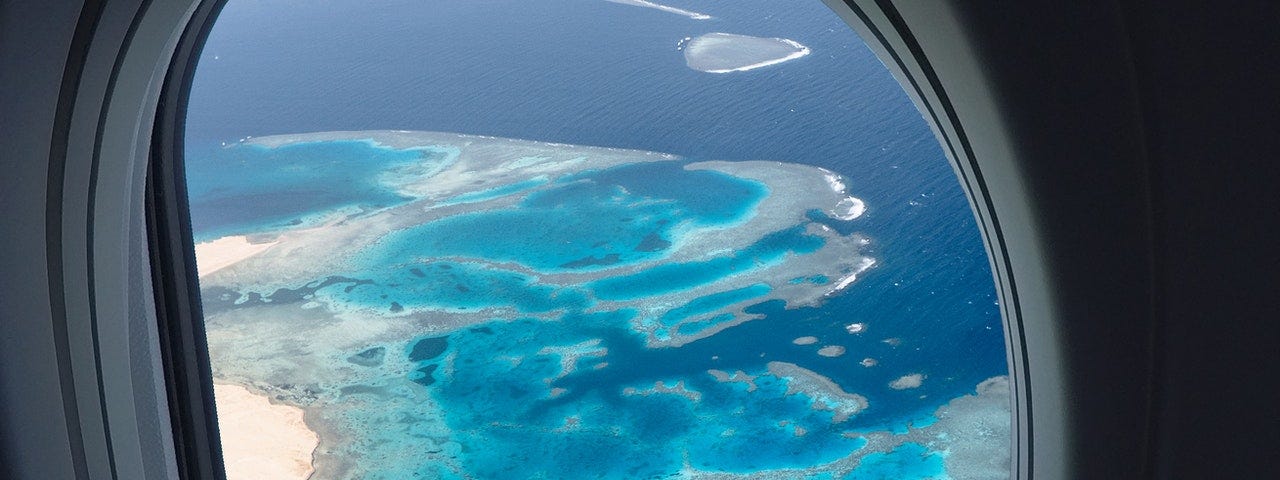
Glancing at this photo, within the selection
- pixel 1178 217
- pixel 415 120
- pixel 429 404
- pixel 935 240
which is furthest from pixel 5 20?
pixel 415 120

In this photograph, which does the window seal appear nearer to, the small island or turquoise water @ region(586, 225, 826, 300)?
turquoise water @ region(586, 225, 826, 300)

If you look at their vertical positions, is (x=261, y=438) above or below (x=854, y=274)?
below

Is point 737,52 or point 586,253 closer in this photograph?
point 586,253

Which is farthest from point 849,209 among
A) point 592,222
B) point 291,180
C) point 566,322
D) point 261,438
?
point 291,180

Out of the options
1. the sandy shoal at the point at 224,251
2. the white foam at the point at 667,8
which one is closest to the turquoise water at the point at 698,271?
the sandy shoal at the point at 224,251

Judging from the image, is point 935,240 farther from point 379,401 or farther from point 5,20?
point 5,20

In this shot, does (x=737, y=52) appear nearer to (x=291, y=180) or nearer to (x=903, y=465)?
(x=291, y=180)

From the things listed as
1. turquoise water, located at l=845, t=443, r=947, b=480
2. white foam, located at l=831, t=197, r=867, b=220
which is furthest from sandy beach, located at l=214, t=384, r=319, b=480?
white foam, located at l=831, t=197, r=867, b=220
